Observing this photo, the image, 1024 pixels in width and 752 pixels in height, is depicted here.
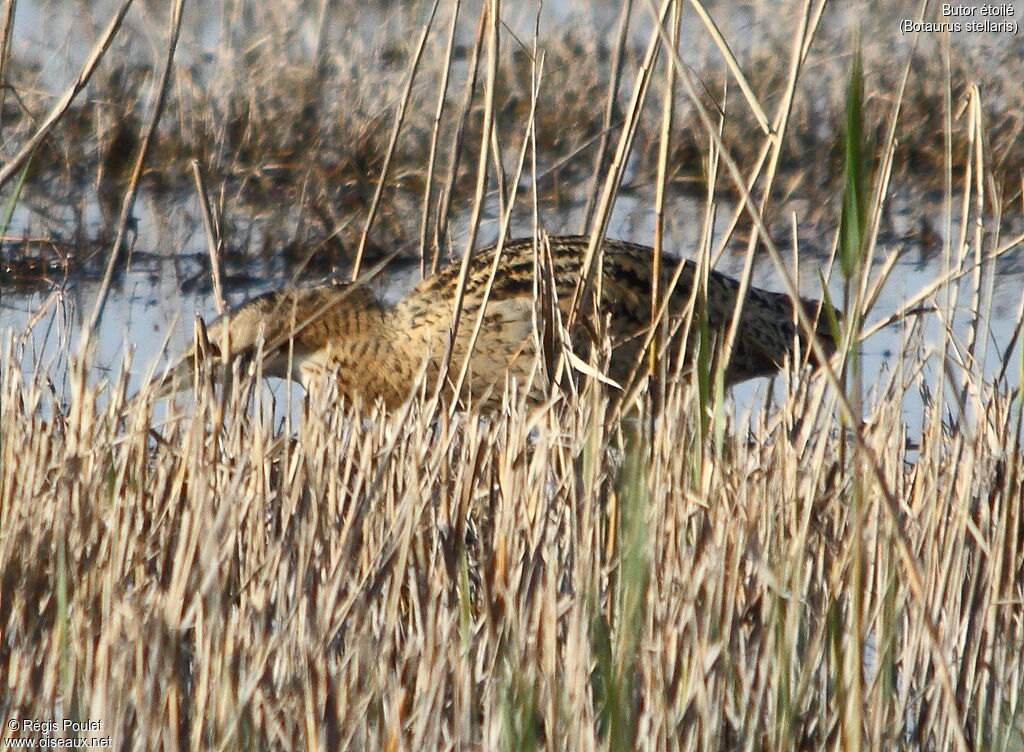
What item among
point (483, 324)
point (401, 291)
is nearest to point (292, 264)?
point (401, 291)

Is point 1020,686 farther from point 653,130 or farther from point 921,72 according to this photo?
point 921,72

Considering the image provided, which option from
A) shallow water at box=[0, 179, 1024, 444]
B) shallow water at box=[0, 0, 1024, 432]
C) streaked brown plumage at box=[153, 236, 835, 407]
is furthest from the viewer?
shallow water at box=[0, 0, 1024, 432]

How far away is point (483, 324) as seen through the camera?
444 centimetres

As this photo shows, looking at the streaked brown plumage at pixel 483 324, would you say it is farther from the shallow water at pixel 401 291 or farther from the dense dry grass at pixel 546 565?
the dense dry grass at pixel 546 565

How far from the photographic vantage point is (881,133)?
304 inches

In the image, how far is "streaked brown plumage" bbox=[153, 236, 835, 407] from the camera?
4.44 meters

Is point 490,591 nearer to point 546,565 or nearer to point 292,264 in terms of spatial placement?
point 546,565

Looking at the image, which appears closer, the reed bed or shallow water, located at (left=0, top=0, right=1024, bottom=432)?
the reed bed

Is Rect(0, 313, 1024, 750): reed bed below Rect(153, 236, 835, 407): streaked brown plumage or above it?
below

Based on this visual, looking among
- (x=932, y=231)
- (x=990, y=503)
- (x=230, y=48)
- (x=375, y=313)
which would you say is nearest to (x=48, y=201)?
(x=230, y=48)

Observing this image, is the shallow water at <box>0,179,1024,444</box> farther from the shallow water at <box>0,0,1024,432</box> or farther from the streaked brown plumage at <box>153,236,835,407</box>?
the streaked brown plumage at <box>153,236,835,407</box>

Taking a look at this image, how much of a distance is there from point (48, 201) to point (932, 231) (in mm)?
3372

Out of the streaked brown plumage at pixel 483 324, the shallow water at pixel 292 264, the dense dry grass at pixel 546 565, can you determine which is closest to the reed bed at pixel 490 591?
the dense dry grass at pixel 546 565

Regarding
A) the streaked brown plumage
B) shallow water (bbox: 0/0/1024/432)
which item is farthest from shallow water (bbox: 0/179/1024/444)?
the streaked brown plumage
